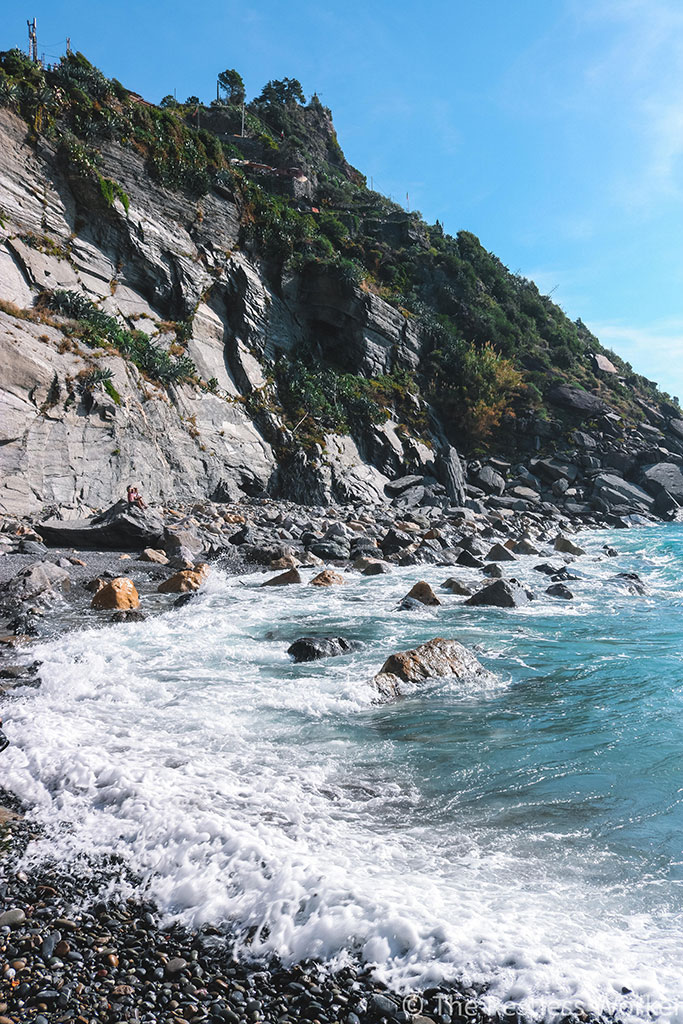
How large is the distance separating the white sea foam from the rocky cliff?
11839mm

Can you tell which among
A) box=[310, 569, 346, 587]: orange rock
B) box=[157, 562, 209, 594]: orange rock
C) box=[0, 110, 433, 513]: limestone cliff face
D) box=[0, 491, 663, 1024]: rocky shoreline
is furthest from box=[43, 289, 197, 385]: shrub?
box=[310, 569, 346, 587]: orange rock

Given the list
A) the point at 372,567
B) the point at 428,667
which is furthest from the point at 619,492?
the point at 428,667

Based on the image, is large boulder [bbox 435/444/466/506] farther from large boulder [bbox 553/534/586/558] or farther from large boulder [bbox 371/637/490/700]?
large boulder [bbox 371/637/490/700]

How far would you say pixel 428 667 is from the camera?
687 cm

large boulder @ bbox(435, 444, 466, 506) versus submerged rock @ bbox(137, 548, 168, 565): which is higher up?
large boulder @ bbox(435, 444, 466, 506)

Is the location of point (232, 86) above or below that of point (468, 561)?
above

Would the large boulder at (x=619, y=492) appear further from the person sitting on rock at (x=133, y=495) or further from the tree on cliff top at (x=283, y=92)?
the tree on cliff top at (x=283, y=92)

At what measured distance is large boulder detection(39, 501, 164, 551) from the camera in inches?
555

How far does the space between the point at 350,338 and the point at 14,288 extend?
20783mm

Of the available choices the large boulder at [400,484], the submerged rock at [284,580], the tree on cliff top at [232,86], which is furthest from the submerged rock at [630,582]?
the tree on cliff top at [232,86]

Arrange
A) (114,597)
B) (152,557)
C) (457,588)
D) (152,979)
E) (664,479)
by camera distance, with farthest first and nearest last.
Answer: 1. (664,479)
2. (152,557)
3. (457,588)
4. (114,597)
5. (152,979)

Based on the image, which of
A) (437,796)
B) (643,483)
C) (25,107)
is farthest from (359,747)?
(643,483)

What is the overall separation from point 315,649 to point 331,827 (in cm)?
393

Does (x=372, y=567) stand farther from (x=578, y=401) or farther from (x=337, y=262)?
(x=578, y=401)
